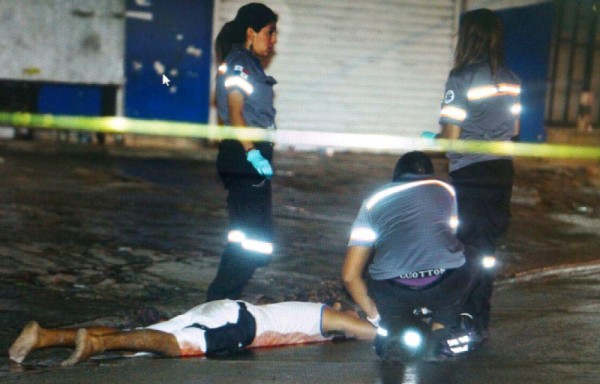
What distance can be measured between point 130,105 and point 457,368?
904 centimetres

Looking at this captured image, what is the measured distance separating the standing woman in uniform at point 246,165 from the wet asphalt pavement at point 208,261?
0.58 m

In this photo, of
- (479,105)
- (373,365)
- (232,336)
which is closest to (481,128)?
(479,105)

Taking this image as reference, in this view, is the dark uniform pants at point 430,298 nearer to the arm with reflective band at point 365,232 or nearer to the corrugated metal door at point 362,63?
the arm with reflective band at point 365,232

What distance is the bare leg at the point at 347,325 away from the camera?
5684mm

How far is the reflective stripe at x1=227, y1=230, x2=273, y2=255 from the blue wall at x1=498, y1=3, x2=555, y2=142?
9.42 metres

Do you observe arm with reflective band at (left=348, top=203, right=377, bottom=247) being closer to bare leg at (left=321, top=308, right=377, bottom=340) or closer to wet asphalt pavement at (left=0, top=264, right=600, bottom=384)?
bare leg at (left=321, top=308, right=377, bottom=340)

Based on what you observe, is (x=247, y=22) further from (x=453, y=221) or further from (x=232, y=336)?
(x=232, y=336)

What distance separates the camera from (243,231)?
19.1 ft

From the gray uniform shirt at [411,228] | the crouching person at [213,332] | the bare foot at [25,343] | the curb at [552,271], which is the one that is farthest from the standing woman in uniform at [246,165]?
the curb at [552,271]

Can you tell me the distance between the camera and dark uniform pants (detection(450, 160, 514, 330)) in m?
A: 5.86

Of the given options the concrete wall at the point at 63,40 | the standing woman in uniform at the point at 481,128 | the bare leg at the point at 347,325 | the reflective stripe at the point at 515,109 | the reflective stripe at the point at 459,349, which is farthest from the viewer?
the concrete wall at the point at 63,40

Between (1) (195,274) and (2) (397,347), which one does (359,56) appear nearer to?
(1) (195,274)

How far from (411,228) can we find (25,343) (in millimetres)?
2012

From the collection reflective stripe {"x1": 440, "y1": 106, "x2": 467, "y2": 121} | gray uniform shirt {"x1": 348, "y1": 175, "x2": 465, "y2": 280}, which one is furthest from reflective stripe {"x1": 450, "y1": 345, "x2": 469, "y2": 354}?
reflective stripe {"x1": 440, "y1": 106, "x2": 467, "y2": 121}
